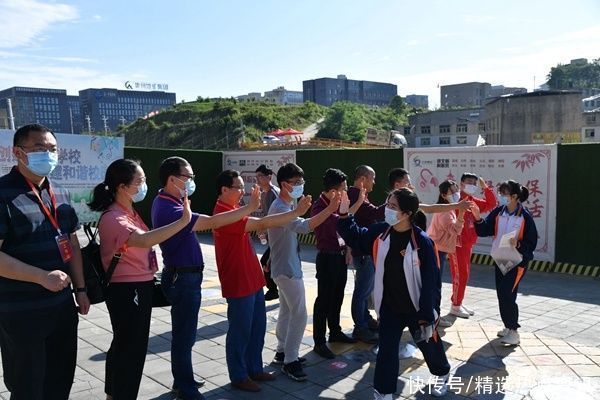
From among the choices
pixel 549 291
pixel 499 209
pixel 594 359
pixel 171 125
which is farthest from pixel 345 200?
pixel 171 125

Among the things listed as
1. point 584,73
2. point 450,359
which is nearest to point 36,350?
point 450,359

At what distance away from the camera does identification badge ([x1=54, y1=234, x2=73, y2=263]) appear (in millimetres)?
2691

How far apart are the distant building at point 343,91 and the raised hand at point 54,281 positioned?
120 meters

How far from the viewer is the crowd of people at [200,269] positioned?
2.56 meters

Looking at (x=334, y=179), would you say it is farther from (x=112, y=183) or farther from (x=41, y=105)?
(x=41, y=105)

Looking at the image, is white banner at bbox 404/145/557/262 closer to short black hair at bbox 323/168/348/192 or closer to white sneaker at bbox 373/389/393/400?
short black hair at bbox 323/168/348/192

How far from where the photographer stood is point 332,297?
15.2 feet

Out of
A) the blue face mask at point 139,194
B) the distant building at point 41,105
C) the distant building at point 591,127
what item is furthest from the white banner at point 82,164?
the distant building at point 41,105

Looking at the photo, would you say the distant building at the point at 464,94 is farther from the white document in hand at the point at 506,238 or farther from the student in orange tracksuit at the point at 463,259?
the white document in hand at the point at 506,238

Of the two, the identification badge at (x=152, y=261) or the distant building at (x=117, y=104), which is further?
the distant building at (x=117, y=104)

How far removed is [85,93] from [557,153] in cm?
11782

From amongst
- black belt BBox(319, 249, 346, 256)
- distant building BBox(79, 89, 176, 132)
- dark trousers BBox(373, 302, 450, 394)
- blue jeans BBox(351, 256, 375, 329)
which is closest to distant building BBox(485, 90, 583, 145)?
blue jeans BBox(351, 256, 375, 329)

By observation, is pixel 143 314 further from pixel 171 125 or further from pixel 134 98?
pixel 134 98

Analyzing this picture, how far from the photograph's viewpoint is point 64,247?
8.94 ft
